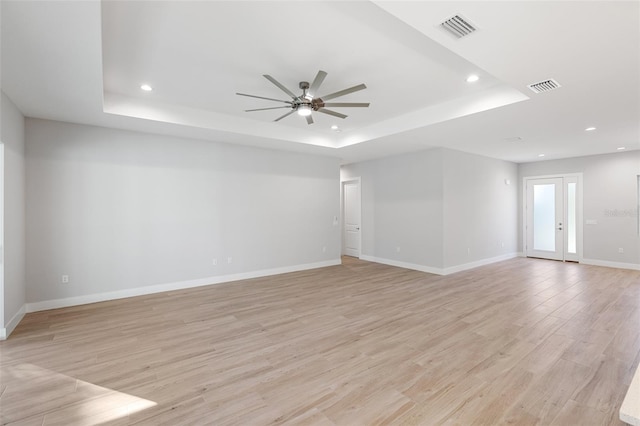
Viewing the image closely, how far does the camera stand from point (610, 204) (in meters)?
6.96

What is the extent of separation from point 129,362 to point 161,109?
11.3 ft

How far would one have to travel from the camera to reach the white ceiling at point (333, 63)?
2.12m

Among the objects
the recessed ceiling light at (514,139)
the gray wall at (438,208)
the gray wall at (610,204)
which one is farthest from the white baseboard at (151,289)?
the gray wall at (610,204)

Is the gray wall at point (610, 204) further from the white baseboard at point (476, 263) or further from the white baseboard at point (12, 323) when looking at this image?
the white baseboard at point (12, 323)

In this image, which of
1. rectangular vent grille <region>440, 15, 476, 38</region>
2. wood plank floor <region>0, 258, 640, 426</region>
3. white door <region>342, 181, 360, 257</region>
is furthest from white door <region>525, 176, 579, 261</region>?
rectangular vent grille <region>440, 15, 476, 38</region>

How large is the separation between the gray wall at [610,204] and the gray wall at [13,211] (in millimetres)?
10979

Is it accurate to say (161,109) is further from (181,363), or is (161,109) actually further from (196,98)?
(181,363)

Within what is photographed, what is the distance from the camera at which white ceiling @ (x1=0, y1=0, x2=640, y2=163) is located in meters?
2.12

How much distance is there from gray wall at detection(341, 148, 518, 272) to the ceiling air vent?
9.90 feet

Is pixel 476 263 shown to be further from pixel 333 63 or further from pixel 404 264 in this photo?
pixel 333 63

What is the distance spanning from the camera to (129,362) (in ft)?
9.06

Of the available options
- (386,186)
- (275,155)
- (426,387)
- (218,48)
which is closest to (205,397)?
(426,387)

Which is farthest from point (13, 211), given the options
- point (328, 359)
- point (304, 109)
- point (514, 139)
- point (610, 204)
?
point (610, 204)

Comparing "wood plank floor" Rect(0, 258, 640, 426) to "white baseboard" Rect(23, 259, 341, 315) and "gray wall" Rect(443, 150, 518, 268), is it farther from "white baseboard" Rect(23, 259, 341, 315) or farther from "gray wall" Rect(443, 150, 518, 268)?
"gray wall" Rect(443, 150, 518, 268)
